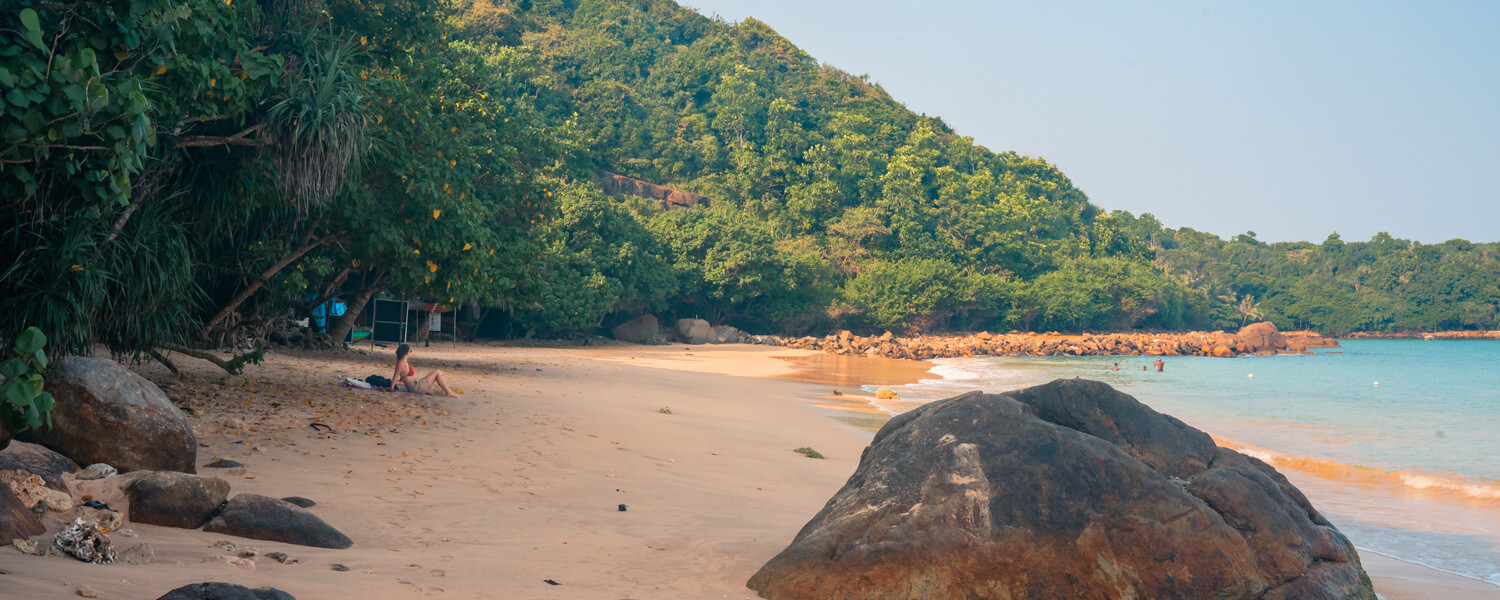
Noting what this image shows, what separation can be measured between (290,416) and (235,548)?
173 inches

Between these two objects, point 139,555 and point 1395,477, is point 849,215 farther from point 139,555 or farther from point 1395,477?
point 139,555

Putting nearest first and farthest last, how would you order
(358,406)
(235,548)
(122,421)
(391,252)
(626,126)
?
(235,548) → (122,421) → (358,406) → (391,252) → (626,126)

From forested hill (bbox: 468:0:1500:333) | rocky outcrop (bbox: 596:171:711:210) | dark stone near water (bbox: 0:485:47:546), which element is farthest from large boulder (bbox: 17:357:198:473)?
rocky outcrop (bbox: 596:171:711:210)

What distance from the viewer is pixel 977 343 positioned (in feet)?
146

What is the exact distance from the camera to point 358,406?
359 inches

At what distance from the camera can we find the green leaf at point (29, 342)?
2.55 metres

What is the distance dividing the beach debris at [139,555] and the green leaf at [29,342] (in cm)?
121

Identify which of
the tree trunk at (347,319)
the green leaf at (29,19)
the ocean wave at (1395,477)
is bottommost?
the ocean wave at (1395,477)

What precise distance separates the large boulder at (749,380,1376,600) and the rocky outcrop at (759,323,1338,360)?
3237 cm

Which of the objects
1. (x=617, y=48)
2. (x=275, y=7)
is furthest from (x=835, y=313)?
(x=275, y=7)

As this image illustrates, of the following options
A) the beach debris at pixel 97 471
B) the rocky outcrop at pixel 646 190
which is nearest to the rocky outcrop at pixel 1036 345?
the rocky outcrop at pixel 646 190

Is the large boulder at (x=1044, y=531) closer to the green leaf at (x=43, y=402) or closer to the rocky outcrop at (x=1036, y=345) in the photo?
the green leaf at (x=43, y=402)

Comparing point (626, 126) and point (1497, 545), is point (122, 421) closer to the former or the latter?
point (1497, 545)

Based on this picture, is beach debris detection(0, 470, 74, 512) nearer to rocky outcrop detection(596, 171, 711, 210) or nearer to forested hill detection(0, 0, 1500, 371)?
forested hill detection(0, 0, 1500, 371)
